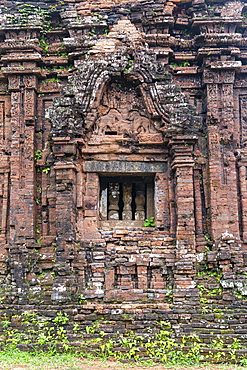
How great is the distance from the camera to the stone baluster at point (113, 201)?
13312 millimetres

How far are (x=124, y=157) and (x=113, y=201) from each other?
4.44ft

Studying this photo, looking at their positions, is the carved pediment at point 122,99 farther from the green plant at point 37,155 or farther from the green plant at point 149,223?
the green plant at point 149,223

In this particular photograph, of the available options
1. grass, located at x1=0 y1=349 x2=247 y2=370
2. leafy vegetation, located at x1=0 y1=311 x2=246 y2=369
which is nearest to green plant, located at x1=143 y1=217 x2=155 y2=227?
leafy vegetation, located at x1=0 y1=311 x2=246 y2=369

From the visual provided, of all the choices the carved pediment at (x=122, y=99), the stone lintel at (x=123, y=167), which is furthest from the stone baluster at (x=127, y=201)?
the carved pediment at (x=122, y=99)

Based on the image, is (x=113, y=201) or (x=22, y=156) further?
(x=113, y=201)

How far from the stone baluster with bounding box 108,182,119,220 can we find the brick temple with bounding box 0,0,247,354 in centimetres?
4

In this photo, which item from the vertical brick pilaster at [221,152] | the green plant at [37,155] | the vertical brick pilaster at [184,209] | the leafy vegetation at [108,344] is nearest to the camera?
the leafy vegetation at [108,344]

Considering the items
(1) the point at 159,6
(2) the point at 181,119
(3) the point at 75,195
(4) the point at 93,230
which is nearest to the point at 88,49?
(1) the point at 159,6

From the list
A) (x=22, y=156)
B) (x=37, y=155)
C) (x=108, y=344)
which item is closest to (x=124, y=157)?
(x=37, y=155)

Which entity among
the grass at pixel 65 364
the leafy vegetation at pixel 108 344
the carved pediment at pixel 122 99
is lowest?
the grass at pixel 65 364

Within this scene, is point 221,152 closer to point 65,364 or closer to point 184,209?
point 184,209

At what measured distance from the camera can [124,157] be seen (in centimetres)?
1302

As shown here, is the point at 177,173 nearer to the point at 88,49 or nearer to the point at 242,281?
the point at 242,281

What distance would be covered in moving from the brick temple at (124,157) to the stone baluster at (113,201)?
0.13ft
